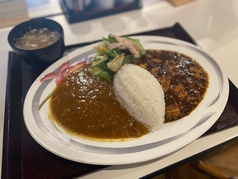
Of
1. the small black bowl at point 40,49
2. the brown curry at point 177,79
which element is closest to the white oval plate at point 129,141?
the brown curry at point 177,79

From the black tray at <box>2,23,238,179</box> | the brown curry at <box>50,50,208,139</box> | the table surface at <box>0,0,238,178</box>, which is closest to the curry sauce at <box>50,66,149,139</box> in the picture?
the brown curry at <box>50,50,208,139</box>

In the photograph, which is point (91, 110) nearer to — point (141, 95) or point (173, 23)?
point (141, 95)

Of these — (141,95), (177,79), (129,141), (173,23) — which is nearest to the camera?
(129,141)

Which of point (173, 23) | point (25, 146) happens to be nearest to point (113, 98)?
point (25, 146)

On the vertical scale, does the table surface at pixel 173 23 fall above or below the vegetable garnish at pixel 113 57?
below

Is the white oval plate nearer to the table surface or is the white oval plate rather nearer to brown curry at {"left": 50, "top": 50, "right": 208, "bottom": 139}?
brown curry at {"left": 50, "top": 50, "right": 208, "bottom": 139}

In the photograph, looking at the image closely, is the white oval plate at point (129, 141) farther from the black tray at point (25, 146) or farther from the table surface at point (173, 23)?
the table surface at point (173, 23)
